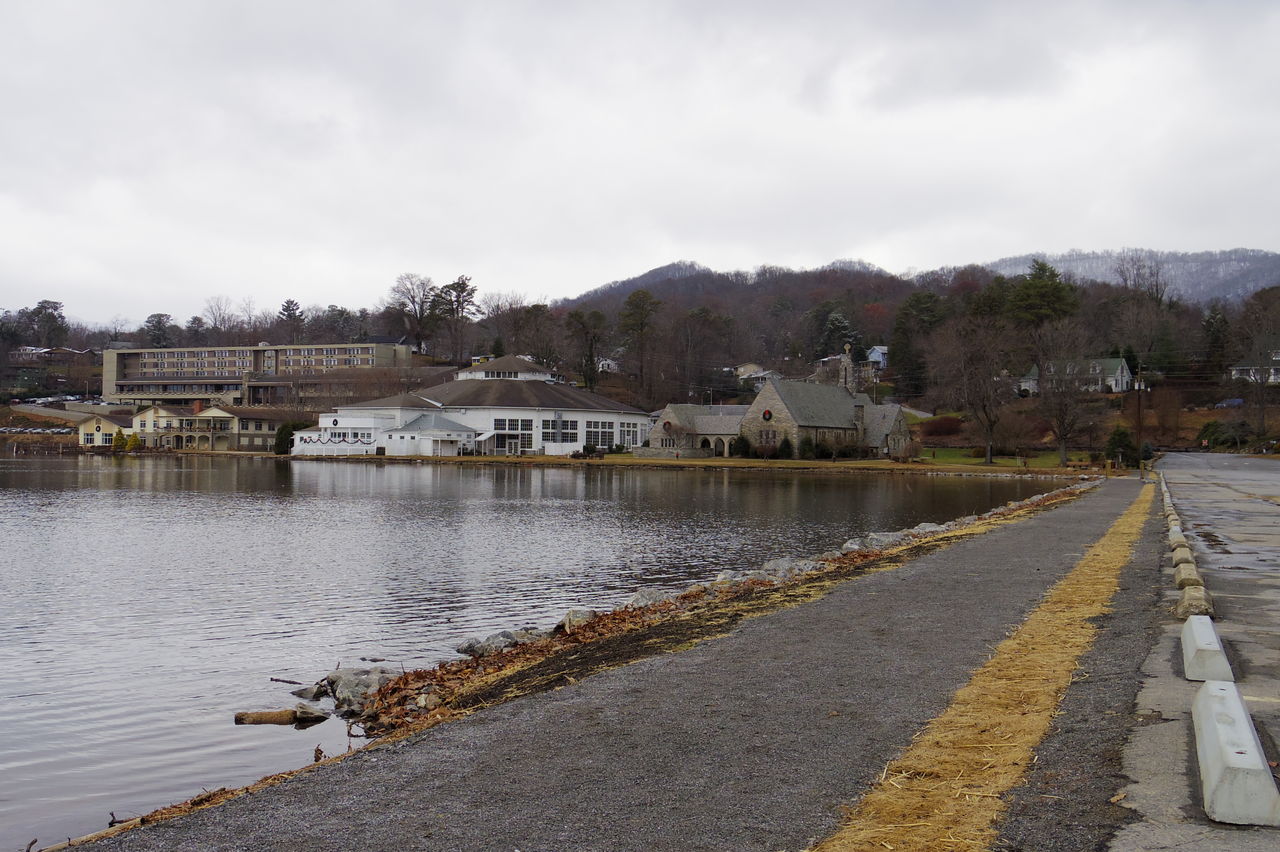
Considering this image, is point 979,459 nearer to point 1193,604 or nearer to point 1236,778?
point 1193,604

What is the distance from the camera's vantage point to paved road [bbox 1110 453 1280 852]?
14.5 ft

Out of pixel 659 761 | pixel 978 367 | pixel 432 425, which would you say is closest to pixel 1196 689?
pixel 659 761

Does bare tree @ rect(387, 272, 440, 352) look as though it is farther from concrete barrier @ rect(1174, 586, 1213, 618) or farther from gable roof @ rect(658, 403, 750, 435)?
concrete barrier @ rect(1174, 586, 1213, 618)

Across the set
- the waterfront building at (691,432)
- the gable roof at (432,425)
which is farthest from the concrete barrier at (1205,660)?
the gable roof at (432,425)

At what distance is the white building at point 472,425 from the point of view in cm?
8750

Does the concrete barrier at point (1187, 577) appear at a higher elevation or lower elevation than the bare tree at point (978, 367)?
lower

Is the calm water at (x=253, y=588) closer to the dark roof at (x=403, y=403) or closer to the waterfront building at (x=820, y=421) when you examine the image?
the waterfront building at (x=820, y=421)

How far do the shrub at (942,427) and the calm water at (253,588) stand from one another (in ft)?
149

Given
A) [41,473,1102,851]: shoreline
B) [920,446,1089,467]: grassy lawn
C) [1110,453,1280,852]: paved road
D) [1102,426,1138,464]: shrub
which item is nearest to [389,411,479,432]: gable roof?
[920,446,1089,467]: grassy lawn

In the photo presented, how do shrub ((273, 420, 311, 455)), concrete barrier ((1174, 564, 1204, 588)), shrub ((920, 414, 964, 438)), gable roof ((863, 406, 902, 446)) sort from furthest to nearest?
1. shrub ((273, 420, 311, 455))
2. shrub ((920, 414, 964, 438))
3. gable roof ((863, 406, 902, 446))
4. concrete barrier ((1174, 564, 1204, 588))

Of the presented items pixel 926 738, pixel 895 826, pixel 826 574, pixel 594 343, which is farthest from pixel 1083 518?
pixel 594 343

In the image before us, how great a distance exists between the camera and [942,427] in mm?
89250

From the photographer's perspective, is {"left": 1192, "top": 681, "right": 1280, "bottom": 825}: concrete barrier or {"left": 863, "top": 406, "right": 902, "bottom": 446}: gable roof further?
{"left": 863, "top": 406, "right": 902, "bottom": 446}: gable roof

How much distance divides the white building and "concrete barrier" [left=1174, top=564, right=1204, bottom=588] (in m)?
75.9
